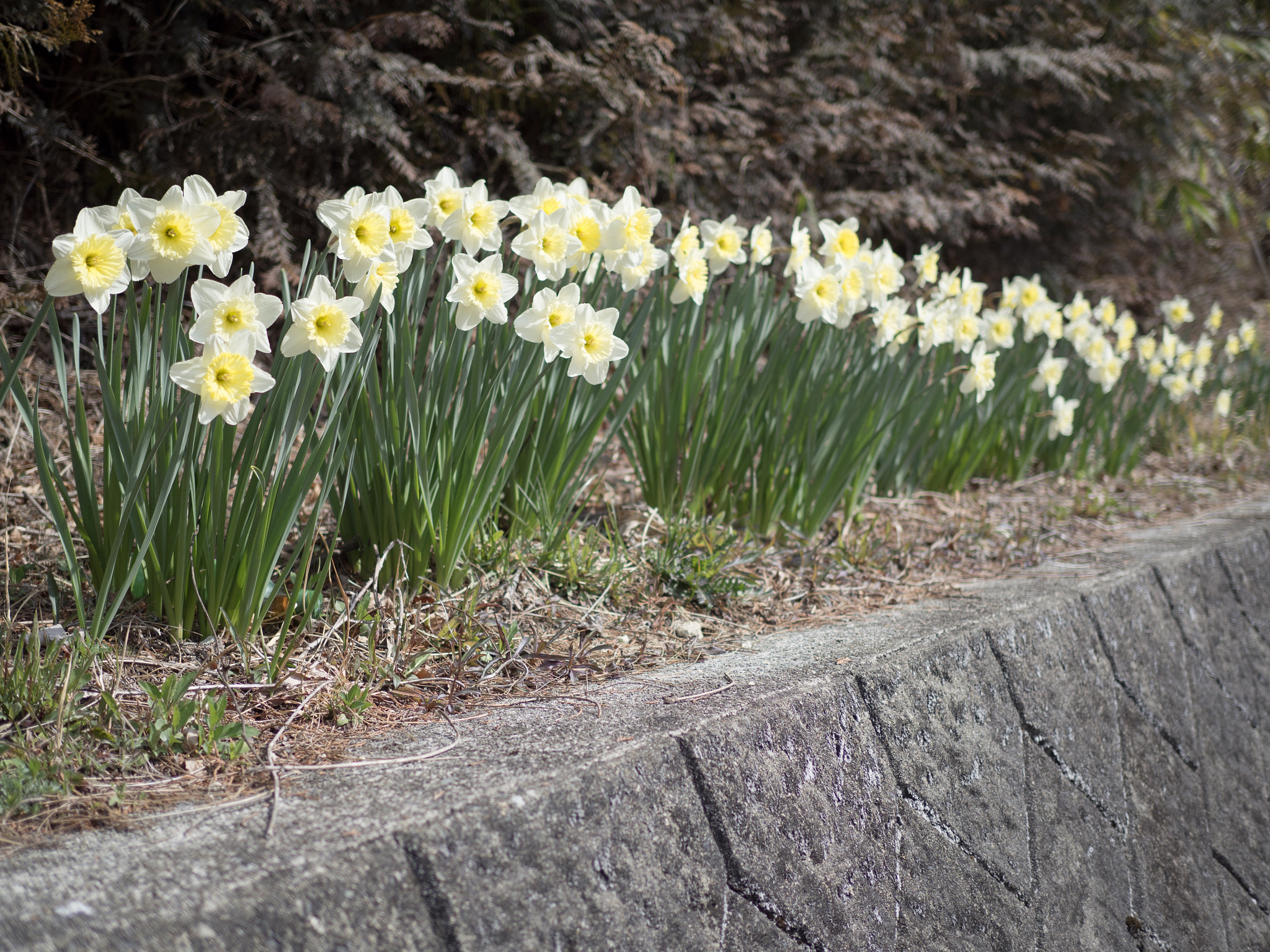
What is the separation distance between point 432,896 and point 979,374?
2.33 m

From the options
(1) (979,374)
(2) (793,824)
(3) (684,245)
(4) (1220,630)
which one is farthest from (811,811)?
(4) (1220,630)

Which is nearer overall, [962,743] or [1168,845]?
[962,743]

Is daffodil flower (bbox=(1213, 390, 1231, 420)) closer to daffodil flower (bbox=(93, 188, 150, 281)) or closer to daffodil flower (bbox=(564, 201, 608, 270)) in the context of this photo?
daffodil flower (bbox=(564, 201, 608, 270))

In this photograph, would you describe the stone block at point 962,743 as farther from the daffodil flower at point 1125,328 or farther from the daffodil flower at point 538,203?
the daffodil flower at point 1125,328

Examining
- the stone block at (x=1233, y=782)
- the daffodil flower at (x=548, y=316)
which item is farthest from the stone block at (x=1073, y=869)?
the daffodil flower at (x=548, y=316)

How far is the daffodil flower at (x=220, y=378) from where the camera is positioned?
110cm

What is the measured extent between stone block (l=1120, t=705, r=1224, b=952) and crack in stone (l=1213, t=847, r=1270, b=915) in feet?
0.15

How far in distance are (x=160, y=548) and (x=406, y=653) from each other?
41cm

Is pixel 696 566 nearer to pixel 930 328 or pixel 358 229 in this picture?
pixel 358 229

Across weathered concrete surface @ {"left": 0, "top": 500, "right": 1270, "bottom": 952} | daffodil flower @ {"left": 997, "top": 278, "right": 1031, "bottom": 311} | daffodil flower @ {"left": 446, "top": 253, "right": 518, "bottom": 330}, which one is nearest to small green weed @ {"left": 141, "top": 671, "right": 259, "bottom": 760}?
weathered concrete surface @ {"left": 0, "top": 500, "right": 1270, "bottom": 952}

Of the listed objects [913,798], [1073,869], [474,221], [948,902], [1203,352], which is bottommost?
[1073,869]

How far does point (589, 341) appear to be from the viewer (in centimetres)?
153

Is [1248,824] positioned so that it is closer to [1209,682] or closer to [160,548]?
[1209,682]

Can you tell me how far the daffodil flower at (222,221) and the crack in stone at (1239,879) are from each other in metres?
2.40
